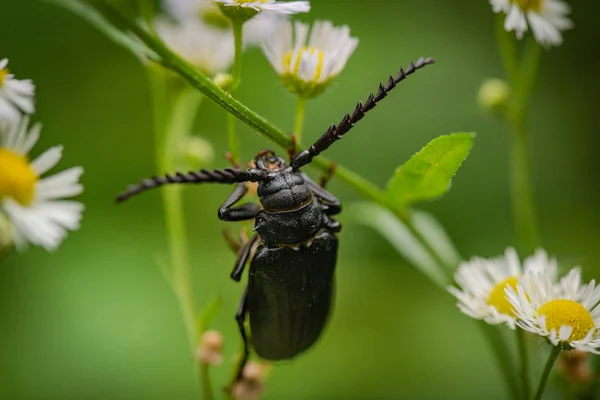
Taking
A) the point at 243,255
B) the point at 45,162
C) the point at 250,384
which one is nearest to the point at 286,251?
the point at 243,255

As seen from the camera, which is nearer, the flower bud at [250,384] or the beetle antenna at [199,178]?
the beetle antenna at [199,178]

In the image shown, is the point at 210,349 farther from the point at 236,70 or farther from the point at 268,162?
the point at 236,70

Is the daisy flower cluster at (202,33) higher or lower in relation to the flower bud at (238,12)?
higher

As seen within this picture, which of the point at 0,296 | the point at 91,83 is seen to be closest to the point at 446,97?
the point at 91,83

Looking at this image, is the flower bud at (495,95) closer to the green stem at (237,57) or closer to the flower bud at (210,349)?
the green stem at (237,57)

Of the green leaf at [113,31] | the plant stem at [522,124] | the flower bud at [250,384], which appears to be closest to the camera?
the green leaf at [113,31]

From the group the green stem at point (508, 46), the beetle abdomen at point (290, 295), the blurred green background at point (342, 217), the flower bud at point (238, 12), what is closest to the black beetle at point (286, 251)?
the beetle abdomen at point (290, 295)
